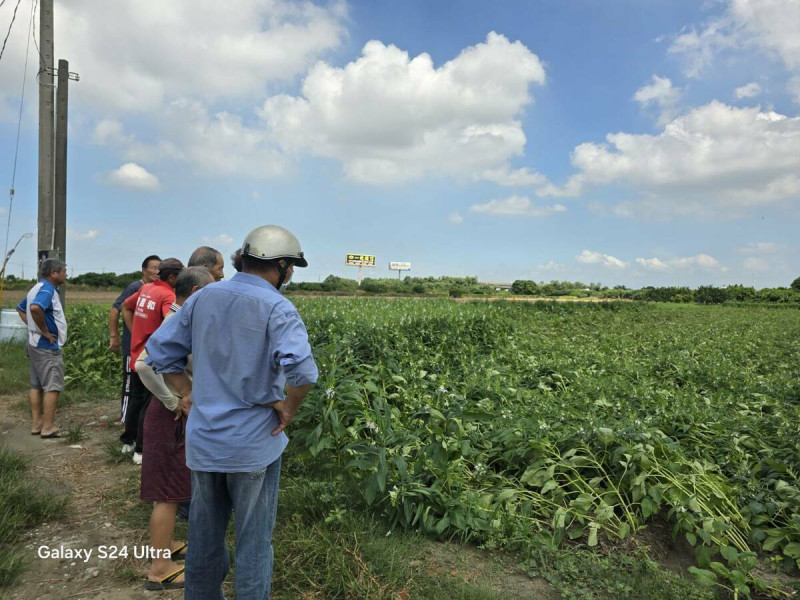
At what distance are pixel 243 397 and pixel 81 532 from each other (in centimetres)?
253

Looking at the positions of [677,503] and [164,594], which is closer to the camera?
[164,594]

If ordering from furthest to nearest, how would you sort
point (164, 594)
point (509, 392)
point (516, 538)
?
point (509, 392) < point (516, 538) < point (164, 594)

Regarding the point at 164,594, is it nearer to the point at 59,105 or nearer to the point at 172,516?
the point at 172,516

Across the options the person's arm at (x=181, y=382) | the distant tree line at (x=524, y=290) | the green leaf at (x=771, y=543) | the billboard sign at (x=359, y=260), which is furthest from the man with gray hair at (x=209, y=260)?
the billboard sign at (x=359, y=260)

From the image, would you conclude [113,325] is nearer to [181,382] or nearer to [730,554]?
[181,382]

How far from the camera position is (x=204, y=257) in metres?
4.02

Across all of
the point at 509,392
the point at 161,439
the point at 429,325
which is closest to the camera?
the point at 161,439

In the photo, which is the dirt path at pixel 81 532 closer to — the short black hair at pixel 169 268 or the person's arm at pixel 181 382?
the person's arm at pixel 181 382

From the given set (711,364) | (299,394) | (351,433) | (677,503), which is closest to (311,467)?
(351,433)

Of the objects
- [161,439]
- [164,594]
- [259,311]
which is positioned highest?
[259,311]

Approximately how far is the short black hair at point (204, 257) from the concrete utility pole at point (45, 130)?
23.0 ft

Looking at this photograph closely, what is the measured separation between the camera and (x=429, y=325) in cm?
932

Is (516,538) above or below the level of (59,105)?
below

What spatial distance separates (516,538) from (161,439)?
243cm
